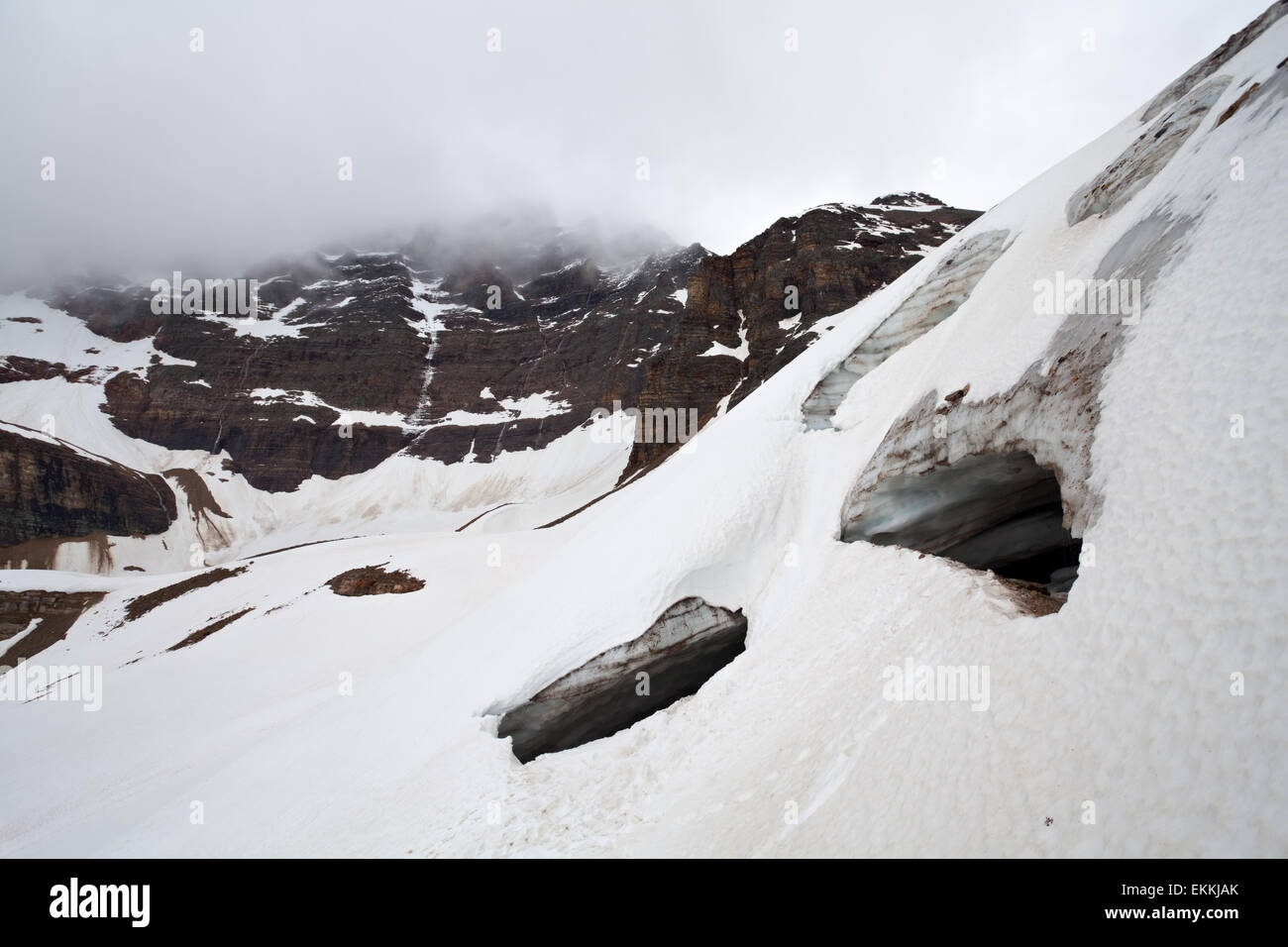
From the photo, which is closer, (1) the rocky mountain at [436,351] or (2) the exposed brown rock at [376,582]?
(2) the exposed brown rock at [376,582]

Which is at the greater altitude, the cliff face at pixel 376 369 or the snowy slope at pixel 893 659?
the cliff face at pixel 376 369

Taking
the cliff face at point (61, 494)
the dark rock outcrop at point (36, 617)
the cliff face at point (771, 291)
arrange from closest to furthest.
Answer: the dark rock outcrop at point (36, 617)
the cliff face at point (771, 291)
the cliff face at point (61, 494)

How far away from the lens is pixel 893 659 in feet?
21.4

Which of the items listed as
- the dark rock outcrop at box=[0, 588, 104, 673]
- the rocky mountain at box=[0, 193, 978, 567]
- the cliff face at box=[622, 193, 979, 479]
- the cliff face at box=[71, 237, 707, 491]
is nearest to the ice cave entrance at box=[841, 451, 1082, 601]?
the cliff face at box=[622, 193, 979, 479]

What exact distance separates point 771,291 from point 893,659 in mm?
59042

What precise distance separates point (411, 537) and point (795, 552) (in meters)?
34.5

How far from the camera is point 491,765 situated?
9531 mm

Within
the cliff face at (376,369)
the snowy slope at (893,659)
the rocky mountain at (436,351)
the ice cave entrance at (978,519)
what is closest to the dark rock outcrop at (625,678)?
the snowy slope at (893,659)

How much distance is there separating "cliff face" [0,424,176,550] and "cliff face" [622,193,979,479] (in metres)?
67.6

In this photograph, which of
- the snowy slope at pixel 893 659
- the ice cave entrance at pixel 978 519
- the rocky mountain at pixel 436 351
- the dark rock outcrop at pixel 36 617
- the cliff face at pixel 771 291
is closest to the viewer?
the snowy slope at pixel 893 659

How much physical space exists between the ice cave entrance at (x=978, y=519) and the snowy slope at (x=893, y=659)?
110 cm

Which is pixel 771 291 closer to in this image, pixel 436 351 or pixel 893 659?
pixel 893 659

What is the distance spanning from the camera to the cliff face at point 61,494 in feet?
204

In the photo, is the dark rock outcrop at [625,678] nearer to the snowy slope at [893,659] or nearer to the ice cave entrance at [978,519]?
the snowy slope at [893,659]
